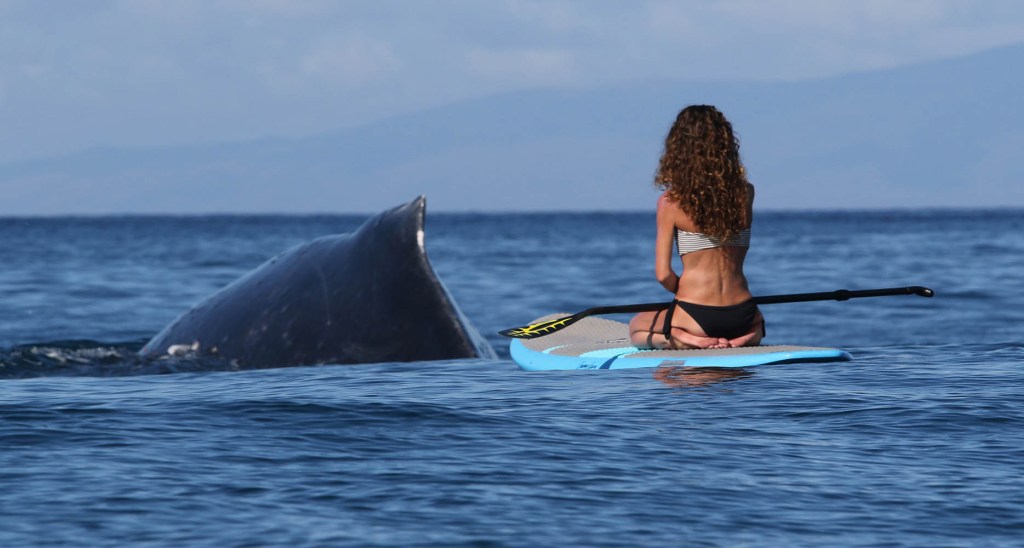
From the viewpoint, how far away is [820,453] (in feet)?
19.5

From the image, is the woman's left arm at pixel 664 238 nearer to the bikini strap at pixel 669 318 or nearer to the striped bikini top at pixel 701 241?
the striped bikini top at pixel 701 241

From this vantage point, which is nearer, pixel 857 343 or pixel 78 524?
pixel 78 524

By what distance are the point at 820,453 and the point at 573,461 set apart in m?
1.08

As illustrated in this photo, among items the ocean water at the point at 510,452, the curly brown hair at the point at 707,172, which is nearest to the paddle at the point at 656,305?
the ocean water at the point at 510,452

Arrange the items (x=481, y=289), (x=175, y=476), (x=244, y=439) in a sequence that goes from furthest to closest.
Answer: (x=481, y=289), (x=244, y=439), (x=175, y=476)

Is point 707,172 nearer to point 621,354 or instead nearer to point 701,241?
point 701,241

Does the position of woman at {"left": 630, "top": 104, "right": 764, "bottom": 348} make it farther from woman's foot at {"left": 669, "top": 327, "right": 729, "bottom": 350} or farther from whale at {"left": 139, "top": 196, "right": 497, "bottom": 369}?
whale at {"left": 139, "top": 196, "right": 497, "bottom": 369}

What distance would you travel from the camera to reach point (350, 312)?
310 inches

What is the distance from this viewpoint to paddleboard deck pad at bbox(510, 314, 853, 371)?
8.30 metres

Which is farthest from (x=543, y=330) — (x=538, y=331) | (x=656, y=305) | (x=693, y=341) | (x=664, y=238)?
(x=664, y=238)

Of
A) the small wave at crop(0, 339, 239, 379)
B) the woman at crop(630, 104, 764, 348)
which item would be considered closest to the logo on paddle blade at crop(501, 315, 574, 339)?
the woman at crop(630, 104, 764, 348)

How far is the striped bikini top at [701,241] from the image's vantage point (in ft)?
27.9

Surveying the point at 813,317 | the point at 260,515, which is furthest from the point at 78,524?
the point at 813,317

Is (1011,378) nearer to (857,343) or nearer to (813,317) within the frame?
(857,343)
